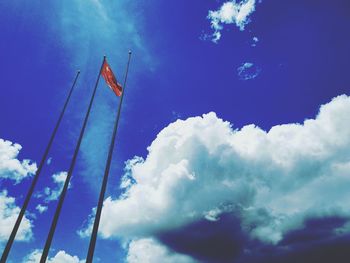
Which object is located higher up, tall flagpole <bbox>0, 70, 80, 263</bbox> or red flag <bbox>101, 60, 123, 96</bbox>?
red flag <bbox>101, 60, 123, 96</bbox>

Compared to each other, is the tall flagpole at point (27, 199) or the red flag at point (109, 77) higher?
the red flag at point (109, 77)

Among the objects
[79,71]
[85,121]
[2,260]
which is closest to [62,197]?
[2,260]

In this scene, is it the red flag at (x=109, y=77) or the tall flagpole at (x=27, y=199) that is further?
the red flag at (x=109, y=77)

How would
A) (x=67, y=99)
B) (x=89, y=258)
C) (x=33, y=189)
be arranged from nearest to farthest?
(x=89, y=258)
(x=33, y=189)
(x=67, y=99)

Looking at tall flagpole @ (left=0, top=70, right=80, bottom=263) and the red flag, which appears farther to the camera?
the red flag

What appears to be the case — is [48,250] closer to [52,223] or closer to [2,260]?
[52,223]

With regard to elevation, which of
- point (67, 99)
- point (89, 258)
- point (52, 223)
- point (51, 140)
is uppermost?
point (67, 99)

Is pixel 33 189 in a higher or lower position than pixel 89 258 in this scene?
higher

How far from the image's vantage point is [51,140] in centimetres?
2112

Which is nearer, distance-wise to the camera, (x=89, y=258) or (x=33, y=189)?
(x=89, y=258)

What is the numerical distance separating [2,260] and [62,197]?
14.5 feet

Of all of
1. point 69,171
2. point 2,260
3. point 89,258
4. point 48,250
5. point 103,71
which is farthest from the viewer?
point 103,71

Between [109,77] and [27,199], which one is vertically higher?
[109,77]

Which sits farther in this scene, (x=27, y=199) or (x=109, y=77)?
(x=109, y=77)
